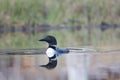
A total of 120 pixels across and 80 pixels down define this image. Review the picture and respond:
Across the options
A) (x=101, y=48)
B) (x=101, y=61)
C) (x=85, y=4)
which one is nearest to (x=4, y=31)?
(x=85, y=4)

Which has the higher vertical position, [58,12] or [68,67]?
[58,12]

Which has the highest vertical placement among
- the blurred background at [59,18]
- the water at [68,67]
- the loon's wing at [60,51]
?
the blurred background at [59,18]

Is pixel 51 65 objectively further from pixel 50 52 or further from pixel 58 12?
pixel 58 12

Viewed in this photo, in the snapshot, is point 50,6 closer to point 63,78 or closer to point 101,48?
point 101,48

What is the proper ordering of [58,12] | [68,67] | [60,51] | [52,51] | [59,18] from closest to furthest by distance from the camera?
[52,51], [68,67], [60,51], [58,12], [59,18]

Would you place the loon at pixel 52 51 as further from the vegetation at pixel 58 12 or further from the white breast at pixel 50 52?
the vegetation at pixel 58 12

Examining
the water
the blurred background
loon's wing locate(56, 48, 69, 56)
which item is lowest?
the water

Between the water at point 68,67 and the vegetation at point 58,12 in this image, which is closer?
the water at point 68,67

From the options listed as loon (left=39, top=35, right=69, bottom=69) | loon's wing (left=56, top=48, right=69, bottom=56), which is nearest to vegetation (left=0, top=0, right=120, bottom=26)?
loon's wing (left=56, top=48, right=69, bottom=56)

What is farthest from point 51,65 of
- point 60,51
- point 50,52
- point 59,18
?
point 59,18

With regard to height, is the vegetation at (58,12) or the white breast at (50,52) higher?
the vegetation at (58,12)

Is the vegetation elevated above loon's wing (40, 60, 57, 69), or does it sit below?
above

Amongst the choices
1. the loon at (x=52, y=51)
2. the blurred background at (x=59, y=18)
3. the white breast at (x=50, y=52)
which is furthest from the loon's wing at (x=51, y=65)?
the blurred background at (x=59, y=18)

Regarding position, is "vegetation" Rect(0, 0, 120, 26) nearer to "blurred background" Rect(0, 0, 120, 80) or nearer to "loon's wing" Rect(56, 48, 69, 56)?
"blurred background" Rect(0, 0, 120, 80)
